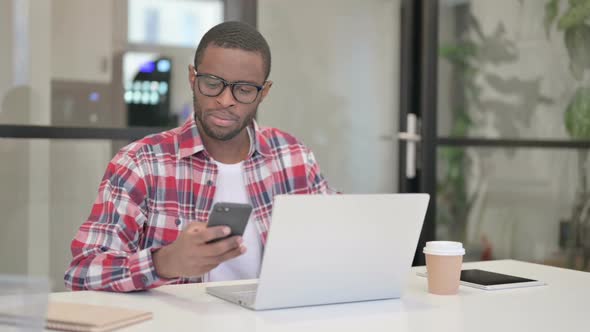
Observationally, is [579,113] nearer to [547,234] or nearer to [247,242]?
[547,234]

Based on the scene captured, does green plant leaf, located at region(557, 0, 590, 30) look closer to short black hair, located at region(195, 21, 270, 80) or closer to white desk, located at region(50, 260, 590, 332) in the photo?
short black hair, located at region(195, 21, 270, 80)

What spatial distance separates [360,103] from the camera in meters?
3.62

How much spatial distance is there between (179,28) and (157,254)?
1768 millimetres

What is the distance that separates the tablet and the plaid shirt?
501 mm

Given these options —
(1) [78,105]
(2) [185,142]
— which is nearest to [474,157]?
(1) [78,105]

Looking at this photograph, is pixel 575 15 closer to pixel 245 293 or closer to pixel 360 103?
pixel 360 103

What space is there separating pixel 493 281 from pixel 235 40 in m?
0.84

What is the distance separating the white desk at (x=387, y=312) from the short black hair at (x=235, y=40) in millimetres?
624

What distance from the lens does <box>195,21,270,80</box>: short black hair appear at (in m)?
1.95

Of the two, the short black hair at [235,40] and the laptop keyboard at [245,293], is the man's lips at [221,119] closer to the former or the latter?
the short black hair at [235,40]

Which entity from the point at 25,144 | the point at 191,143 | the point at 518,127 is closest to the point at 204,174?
the point at 191,143

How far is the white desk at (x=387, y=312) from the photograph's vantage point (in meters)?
1.31

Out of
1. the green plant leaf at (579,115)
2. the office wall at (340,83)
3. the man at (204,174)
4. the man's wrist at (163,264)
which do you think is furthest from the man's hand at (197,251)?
the green plant leaf at (579,115)

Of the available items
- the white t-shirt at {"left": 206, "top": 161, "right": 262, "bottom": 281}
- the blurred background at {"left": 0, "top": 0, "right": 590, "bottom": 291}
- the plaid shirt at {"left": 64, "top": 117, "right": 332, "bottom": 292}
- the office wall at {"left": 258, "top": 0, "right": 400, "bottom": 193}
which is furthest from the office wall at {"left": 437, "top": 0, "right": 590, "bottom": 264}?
the white t-shirt at {"left": 206, "top": 161, "right": 262, "bottom": 281}
